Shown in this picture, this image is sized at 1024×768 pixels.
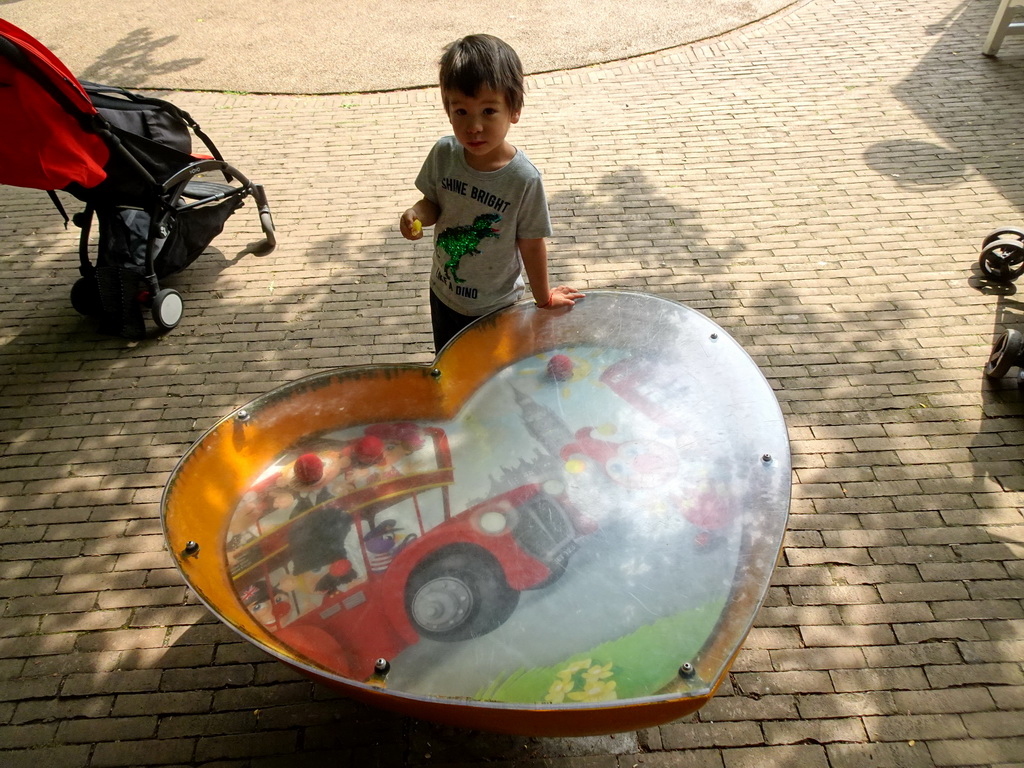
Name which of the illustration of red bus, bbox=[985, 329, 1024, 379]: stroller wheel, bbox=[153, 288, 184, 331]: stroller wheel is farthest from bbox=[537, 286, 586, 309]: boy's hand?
bbox=[153, 288, 184, 331]: stroller wheel

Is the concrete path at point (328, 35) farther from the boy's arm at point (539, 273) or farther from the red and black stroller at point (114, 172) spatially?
the boy's arm at point (539, 273)

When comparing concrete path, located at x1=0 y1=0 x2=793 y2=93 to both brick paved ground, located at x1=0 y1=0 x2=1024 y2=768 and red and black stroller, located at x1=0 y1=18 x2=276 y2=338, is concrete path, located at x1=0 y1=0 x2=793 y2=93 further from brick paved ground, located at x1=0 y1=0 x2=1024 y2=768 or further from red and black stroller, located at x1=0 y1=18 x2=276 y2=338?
red and black stroller, located at x1=0 y1=18 x2=276 y2=338

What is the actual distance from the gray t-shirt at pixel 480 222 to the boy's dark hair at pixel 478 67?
301mm

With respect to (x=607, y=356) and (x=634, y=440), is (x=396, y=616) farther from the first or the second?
(x=607, y=356)

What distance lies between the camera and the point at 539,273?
290 cm

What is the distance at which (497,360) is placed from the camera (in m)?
2.98

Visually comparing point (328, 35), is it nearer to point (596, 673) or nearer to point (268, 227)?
point (268, 227)

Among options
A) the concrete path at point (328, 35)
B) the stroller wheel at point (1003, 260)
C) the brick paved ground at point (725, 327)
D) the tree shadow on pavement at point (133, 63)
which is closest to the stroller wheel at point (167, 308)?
the brick paved ground at point (725, 327)

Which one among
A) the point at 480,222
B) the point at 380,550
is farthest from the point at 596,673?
the point at 480,222

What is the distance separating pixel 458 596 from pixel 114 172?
3.43 meters

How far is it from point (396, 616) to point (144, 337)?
313 cm

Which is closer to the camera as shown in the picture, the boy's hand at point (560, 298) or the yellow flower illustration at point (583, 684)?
the yellow flower illustration at point (583, 684)

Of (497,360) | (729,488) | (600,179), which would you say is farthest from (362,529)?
(600,179)

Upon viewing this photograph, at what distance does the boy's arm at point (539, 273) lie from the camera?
285 centimetres
